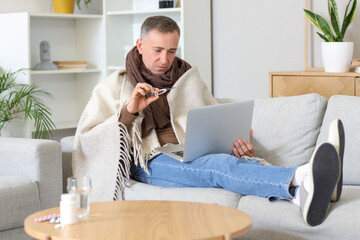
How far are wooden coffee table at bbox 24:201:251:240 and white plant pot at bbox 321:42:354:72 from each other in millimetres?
1830

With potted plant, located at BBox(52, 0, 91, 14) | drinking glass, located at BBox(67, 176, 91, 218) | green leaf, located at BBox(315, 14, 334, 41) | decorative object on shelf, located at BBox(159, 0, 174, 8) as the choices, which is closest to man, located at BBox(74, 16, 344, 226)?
drinking glass, located at BBox(67, 176, 91, 218)

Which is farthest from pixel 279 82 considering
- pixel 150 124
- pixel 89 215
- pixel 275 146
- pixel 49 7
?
pixel 89 215

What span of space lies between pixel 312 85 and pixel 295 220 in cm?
165

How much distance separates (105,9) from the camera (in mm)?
4301

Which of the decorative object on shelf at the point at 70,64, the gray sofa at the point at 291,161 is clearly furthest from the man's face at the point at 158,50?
the decorative object on shelf at the point at 70,64

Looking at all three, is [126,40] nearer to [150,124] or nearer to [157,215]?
[150,124]

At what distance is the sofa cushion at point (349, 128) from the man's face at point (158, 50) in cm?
75

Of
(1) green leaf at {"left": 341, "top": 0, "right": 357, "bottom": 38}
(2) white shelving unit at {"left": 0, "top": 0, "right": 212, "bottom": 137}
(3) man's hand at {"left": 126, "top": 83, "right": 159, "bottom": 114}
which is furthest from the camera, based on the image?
(2) white shelving unit at {"left": 0, "top": 0, "right": 212, "bottom": 137}

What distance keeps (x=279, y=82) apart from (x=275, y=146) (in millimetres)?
1054

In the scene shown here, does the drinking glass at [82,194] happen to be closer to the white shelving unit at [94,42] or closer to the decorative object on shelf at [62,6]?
the white shelving unit at [94,42]

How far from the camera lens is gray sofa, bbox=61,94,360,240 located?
2.01m

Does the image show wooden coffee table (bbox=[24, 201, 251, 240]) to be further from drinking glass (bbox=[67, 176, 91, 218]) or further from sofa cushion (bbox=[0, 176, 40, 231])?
sofa cushion (bbox=[0, 176, 40, 231])

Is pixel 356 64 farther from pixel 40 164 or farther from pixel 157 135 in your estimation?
pixel 40 164

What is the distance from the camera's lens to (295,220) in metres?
2.03
